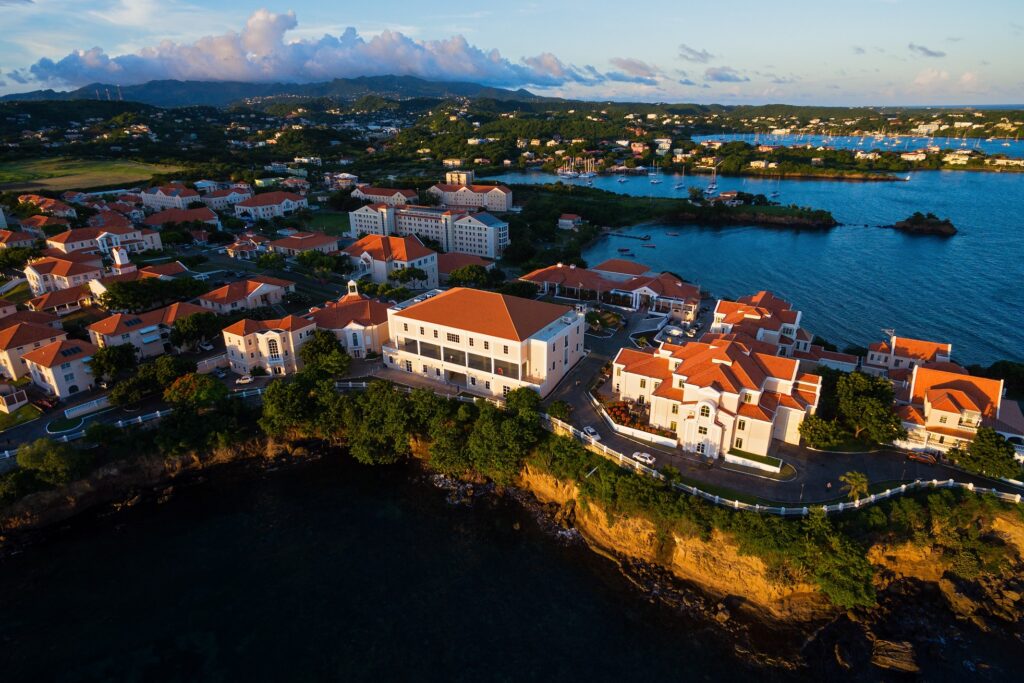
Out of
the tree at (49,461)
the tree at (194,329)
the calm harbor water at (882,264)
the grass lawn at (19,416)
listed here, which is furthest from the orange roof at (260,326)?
the calm harbor water at (882,264)

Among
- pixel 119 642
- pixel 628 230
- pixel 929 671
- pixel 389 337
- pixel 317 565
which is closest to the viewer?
pixel 929 671

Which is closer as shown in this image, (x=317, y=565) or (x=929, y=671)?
(x=929, y=671)

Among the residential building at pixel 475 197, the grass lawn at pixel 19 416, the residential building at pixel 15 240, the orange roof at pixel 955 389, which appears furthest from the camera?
the residential building at pixel 475 197

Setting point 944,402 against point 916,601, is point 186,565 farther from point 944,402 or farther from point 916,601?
point 944,402

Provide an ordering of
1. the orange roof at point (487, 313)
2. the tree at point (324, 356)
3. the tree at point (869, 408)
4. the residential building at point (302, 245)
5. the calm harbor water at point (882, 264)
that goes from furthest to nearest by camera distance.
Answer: the residential building at point (302, 245), the calm harbor water at point (882, 264), the tree at point (324, 356), the orange roof at point (487, 313), the tree at point (869, 408)

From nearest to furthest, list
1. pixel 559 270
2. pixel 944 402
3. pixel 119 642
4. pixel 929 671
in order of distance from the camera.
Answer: pixel 929 671
pixel 119 642
pixel 944 402
pixel 559 270

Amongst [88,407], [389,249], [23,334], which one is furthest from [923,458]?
[23,334]

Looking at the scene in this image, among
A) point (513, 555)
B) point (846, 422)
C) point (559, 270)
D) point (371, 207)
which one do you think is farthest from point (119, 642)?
point (371, 207)

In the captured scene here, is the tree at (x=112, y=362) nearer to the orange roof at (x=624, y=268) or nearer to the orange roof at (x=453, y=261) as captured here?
the orange roof at (x=453, y=261)
